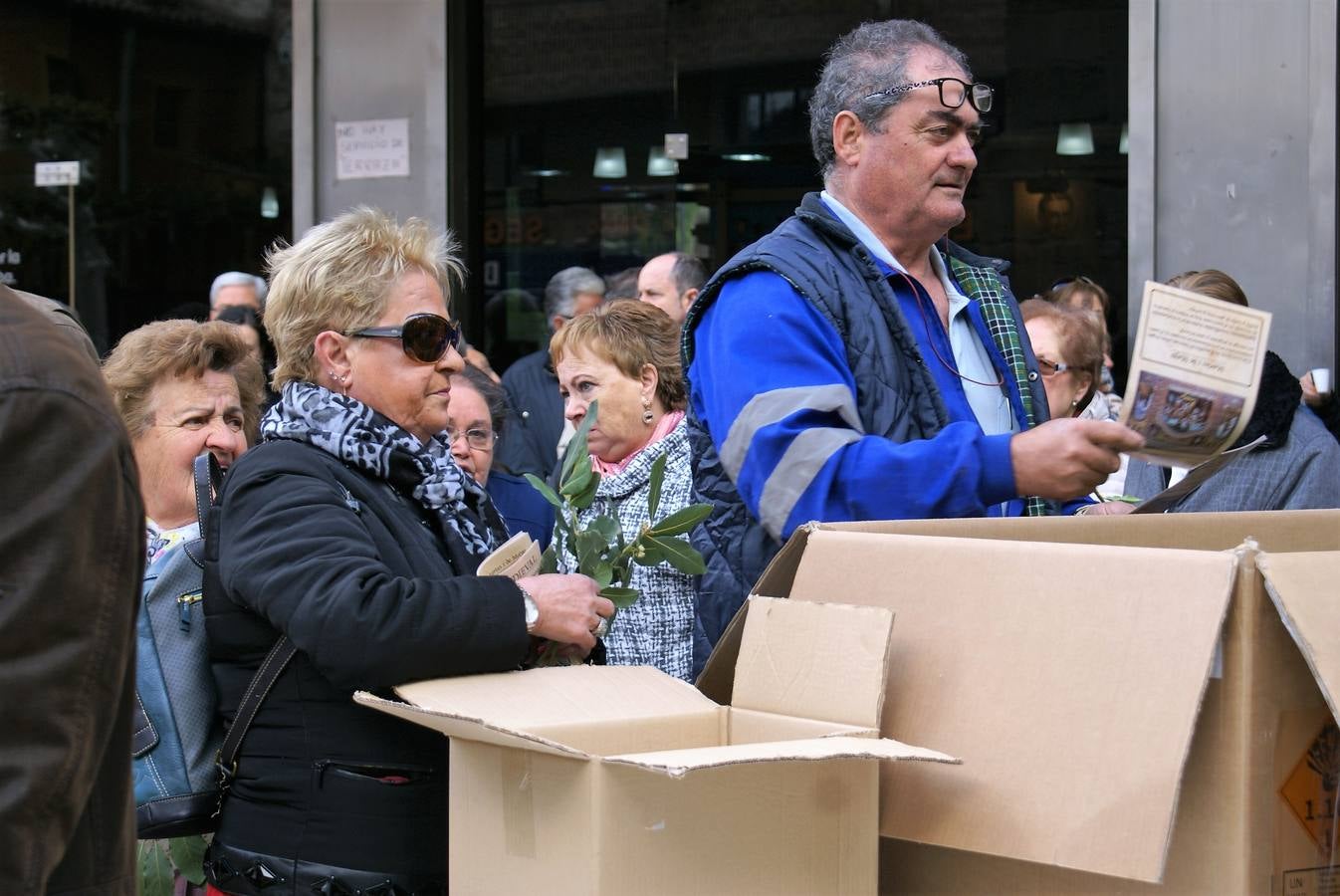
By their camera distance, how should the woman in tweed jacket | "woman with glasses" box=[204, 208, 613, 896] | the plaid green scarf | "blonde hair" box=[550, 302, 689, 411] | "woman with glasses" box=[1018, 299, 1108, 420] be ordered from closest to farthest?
"woman with glasses" box=[204, 208, 613, 896] < the plaid green scarf < the woman in tweed jacket < "blonde hair" box=[550, 302, 689, 411] < "woman with glasses" box=[1018, 299, 1108, 420]

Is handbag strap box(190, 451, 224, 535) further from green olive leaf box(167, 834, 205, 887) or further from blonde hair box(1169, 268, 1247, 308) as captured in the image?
blonde hair box(1169, 268, 1247, 308)

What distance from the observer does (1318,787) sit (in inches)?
73.4

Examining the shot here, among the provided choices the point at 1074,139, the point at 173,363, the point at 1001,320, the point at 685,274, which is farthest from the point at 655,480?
the point at 1074,139

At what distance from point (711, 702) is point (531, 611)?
35cm

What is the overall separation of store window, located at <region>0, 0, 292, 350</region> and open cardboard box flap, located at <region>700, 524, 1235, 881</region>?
659 cm

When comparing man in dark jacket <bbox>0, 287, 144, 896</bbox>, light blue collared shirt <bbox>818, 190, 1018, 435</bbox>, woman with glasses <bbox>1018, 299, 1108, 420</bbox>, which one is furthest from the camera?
woman with glasses <bbox>1018, 299, 1108, 420</bbox>

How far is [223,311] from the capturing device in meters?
7.09

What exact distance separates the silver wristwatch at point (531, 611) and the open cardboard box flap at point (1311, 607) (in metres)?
1.01

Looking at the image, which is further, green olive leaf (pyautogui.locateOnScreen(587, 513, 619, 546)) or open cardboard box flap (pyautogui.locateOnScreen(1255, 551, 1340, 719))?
green olive leaf (pyautogui.locateOnScreen(587, 513, 619, 546))

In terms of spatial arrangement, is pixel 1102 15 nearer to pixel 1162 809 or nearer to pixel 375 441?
pixel 375 441

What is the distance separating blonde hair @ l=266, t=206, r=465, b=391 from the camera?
9.14ft

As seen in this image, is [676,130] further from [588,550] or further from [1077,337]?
[588,550]

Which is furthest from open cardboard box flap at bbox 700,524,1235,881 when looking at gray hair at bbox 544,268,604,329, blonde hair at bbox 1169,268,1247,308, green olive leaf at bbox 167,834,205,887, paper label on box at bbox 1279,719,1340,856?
gray hair at bbox 544,268,604,329

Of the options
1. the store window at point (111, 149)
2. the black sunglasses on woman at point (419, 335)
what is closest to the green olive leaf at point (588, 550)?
the black sunglasses on woman at point (419, 335)
